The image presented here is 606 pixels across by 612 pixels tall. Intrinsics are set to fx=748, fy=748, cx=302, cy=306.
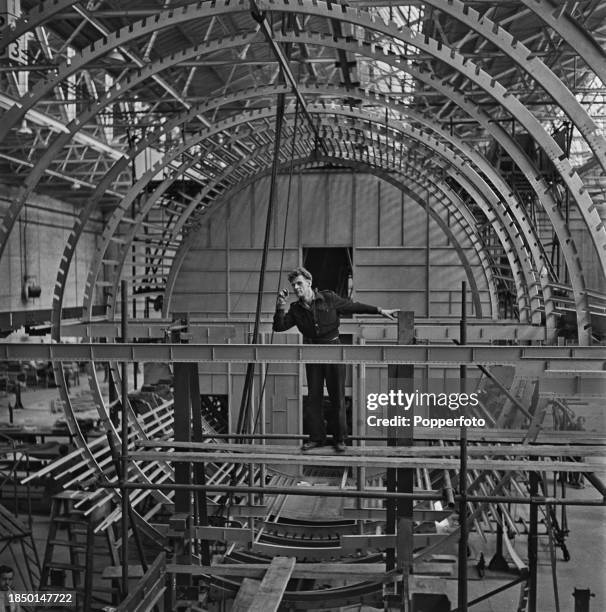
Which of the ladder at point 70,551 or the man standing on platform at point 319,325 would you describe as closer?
the man standing on platform at point 319,325

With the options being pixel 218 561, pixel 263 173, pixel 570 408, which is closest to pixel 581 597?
pixel 218 561

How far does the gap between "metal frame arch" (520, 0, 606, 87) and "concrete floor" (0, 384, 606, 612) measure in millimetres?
5967

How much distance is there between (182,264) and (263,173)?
15.5 feet

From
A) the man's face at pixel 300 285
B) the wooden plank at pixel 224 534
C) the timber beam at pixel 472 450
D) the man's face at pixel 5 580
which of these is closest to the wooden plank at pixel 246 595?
the wooden plank at pixel 224 534

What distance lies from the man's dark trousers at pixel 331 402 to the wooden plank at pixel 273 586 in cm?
163

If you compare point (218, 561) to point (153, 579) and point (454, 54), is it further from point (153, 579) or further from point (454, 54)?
point (454, 54)

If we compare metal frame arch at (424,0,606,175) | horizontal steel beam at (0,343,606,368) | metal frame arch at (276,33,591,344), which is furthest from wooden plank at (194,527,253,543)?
metal frame arch at (424,0,606,175)

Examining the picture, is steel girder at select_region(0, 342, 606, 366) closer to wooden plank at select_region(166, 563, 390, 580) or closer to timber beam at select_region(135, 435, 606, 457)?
timber beam at select_region(135, 435, 606, 457)

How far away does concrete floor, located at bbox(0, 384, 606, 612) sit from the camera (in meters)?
14.9

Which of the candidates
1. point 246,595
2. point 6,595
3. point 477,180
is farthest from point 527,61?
point 6,595

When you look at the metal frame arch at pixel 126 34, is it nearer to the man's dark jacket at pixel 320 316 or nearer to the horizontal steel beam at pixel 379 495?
the man's dark jacket at pixel 320 316

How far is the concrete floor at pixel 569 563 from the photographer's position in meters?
14.9

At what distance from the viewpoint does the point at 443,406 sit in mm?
9055

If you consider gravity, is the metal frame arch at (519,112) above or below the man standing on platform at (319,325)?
above
